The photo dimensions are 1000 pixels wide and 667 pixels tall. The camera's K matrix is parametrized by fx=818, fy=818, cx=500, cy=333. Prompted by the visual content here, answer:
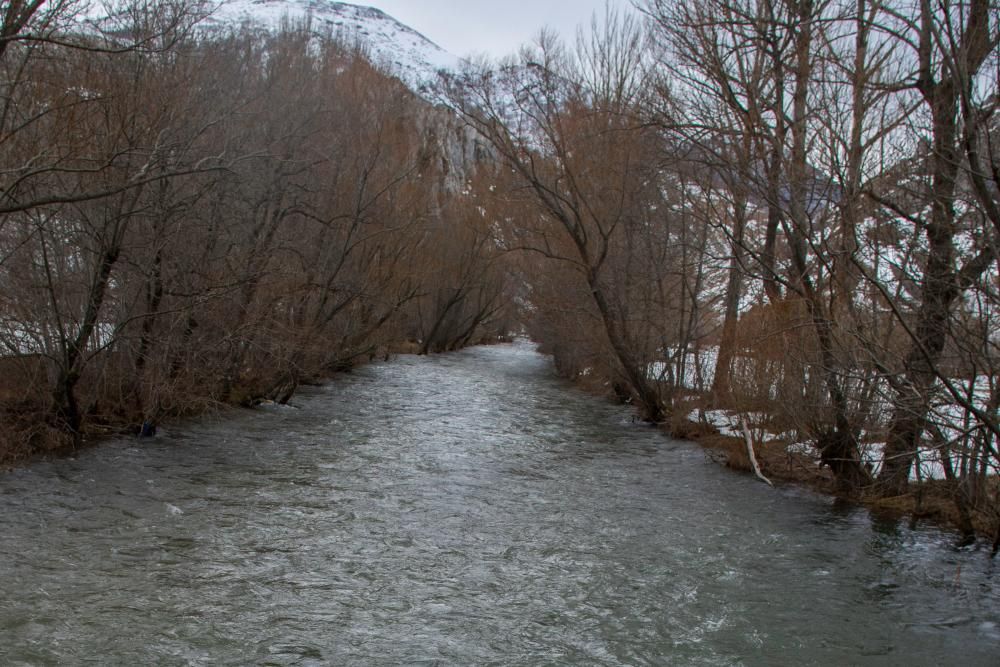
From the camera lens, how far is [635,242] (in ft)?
64.6

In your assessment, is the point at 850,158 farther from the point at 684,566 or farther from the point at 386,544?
the point at 386,544

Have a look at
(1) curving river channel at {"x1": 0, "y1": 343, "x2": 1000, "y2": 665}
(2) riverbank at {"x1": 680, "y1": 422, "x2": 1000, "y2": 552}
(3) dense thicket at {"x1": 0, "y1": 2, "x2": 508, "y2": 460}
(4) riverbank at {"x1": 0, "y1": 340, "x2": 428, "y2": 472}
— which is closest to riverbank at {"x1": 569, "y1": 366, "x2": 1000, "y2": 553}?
(2) riverbank at {"x1": 680, "y1": 422, "x2": 1000, "y2": 552}

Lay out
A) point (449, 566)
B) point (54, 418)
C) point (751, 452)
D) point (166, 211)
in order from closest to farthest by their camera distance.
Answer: point (449, 566), point (54, 418), point (166, 211), point (751, 452)

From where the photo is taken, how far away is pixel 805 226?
9875mm

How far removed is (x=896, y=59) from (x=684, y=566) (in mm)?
6385

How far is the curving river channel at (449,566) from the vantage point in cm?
609

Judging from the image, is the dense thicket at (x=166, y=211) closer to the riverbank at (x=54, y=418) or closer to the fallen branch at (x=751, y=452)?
the riverbank at (x=54, y=418)

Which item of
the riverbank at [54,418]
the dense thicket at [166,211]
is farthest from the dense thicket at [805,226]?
the riverbank at [54,418]

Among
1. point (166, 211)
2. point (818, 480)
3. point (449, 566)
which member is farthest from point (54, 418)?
point (818, 480)

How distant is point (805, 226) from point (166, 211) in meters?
9.27

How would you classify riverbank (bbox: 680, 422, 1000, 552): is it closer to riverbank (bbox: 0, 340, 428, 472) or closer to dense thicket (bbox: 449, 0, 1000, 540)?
dense thicket (bbox: 449, 0, 1000, 540)

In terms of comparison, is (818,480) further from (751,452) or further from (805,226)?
(805,226)

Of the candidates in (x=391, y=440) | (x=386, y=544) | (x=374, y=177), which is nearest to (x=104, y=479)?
(x=386, y=544)

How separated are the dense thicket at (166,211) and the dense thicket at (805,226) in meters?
4.05
